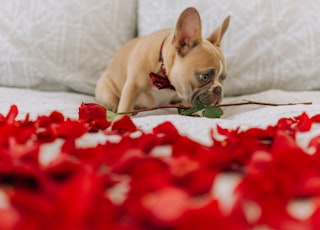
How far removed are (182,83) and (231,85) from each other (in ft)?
1.06

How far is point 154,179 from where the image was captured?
0.53 metres

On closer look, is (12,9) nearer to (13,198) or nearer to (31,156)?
(31,156)

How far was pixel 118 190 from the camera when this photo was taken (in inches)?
21.4

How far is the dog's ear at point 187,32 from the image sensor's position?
1.35m

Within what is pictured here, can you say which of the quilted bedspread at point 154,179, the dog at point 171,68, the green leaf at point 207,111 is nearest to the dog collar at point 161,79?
the dog at point 171,68

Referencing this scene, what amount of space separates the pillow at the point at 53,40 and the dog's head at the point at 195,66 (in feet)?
1.41

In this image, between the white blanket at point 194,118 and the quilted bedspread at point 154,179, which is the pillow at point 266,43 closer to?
the white blanket at point 194,118

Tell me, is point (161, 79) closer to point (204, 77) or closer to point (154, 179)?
point (204, 77)

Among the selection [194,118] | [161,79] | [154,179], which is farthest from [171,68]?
[154,179]

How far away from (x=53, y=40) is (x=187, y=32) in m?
0.56

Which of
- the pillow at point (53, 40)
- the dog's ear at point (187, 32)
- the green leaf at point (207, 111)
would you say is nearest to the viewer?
the green leaf at point (207, 111)

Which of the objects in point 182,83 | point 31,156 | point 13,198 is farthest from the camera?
point 182,83

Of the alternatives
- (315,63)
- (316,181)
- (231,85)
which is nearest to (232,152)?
(316,181)

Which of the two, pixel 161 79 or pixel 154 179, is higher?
pixel 154 179
